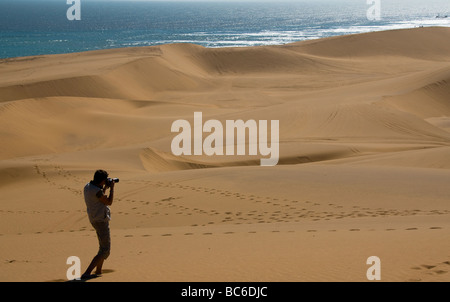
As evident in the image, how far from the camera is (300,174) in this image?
517 inches

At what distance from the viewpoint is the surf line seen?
17672mm

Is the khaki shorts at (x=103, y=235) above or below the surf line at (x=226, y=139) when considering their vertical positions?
below

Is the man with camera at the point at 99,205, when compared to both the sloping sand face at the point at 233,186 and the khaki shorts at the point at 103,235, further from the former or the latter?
the sloping sand face at the point at 233,186

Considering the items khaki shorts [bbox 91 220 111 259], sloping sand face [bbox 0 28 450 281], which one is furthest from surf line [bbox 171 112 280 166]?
khaki shorts [bbox 91 220 111 259]

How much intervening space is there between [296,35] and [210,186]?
64799 mm

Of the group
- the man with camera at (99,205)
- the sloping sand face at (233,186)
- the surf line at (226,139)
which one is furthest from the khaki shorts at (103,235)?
the surf line at (226,139)

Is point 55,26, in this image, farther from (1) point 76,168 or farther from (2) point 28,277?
(2) point 28,277

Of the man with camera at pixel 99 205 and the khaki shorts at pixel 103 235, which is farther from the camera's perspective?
the khaki shorts at pixel 103 235

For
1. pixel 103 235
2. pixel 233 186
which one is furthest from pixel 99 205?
pixel 233 186

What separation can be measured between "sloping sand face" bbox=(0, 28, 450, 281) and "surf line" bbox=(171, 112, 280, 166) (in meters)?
0.40

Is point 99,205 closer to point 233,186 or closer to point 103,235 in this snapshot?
point 103,235

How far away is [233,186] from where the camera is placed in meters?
12.4

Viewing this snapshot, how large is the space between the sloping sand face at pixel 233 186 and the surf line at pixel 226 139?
396 mm

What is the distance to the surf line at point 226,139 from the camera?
17.7m
